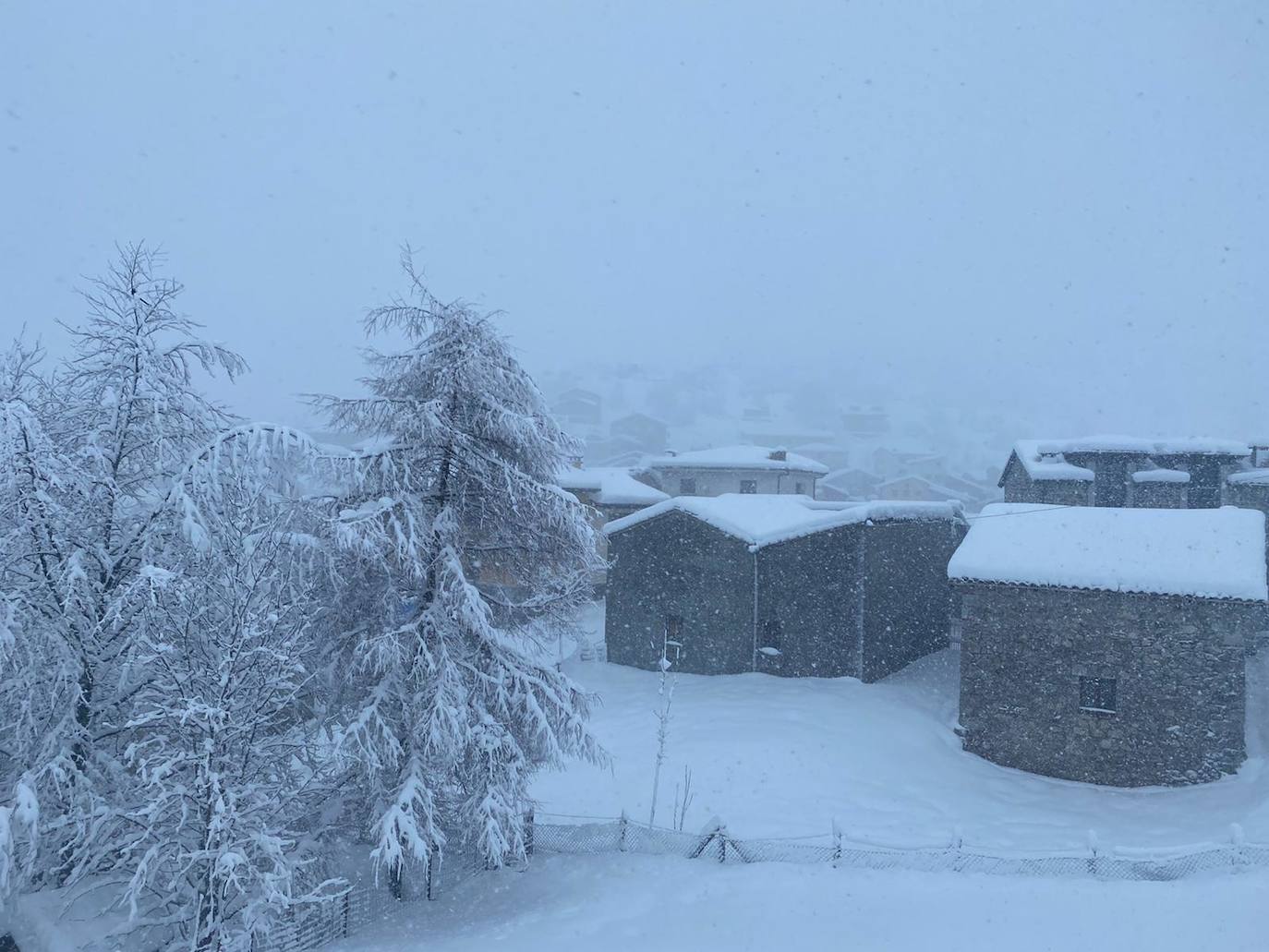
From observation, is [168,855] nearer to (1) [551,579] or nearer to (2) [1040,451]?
(1) [551,579]

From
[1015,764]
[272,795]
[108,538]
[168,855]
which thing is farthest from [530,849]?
[1015,764]

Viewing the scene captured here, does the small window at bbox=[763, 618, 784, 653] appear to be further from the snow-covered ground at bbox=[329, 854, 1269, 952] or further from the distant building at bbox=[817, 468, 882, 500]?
the distant building at bbox=[817, 468, 882, 500]

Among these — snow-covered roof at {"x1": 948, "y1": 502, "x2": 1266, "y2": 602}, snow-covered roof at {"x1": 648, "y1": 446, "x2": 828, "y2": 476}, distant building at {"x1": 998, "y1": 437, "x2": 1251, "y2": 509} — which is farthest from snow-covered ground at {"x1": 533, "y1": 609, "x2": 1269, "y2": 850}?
snow-covered roof at {"x1": 648, "y1": 446, "x2": 828, "y2": 476}

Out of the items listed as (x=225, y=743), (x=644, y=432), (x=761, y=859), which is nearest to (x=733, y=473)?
(x=761, y=859)

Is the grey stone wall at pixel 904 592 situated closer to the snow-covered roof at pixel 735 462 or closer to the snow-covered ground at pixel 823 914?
the snow-covered ground at pixel 823 914

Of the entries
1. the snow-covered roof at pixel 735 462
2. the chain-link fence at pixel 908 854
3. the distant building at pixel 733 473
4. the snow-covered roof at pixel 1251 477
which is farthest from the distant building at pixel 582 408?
the chain-link fence at pixel 908 854

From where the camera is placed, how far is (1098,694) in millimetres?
17844

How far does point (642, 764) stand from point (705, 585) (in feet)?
25.2

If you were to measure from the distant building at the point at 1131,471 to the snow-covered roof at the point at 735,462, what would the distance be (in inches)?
796

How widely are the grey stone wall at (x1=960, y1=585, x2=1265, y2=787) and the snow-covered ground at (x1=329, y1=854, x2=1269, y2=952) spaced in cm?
639

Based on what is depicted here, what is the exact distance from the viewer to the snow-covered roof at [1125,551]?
17.1m

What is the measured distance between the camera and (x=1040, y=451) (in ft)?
105

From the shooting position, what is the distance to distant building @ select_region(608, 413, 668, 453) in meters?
92.6

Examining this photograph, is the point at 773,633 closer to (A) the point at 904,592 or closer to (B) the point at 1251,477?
(A) the point at 904,592
